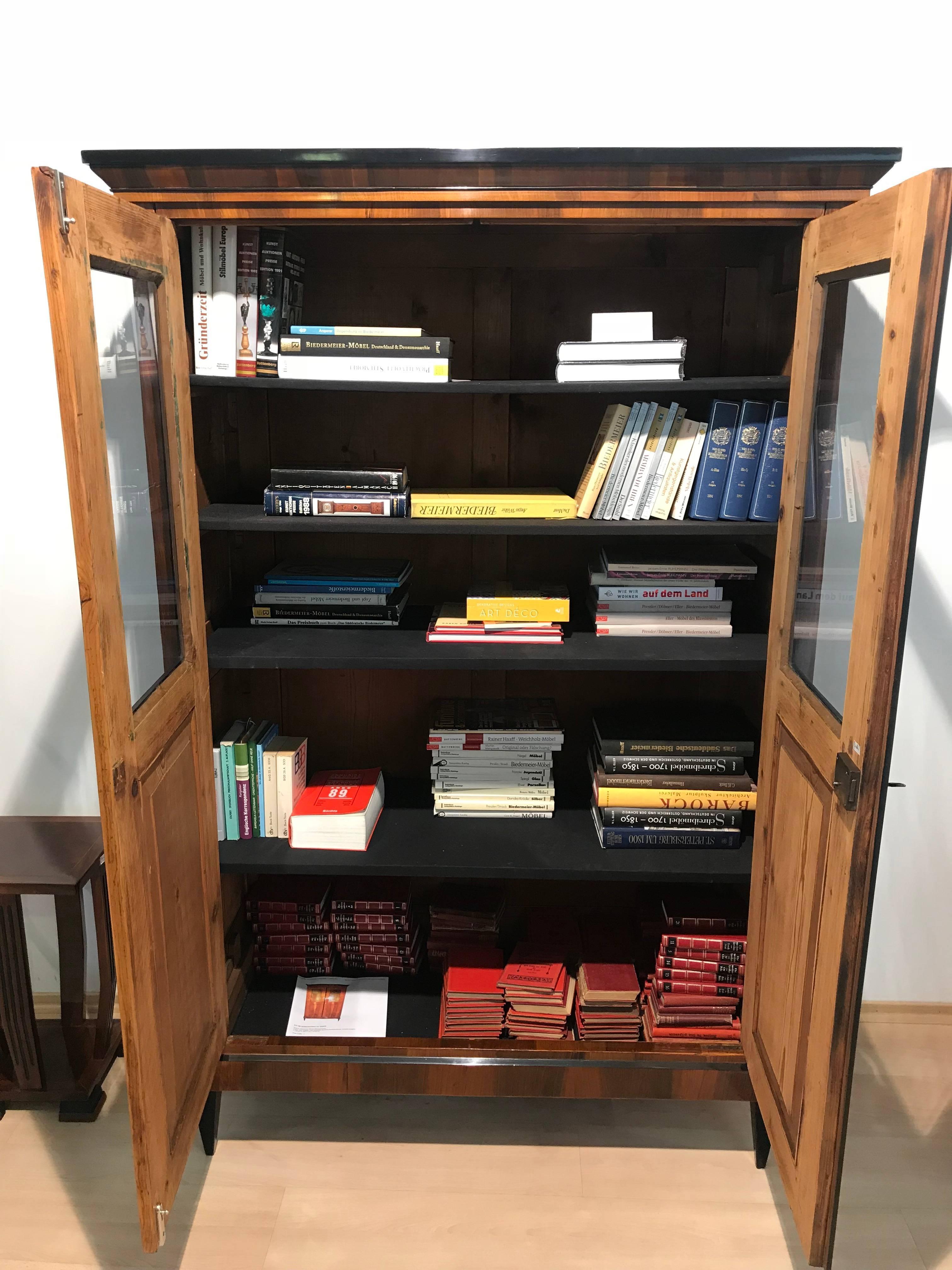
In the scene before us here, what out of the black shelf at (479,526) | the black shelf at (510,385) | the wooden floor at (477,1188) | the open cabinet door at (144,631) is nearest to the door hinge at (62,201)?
the open cabinet door at (144,631)

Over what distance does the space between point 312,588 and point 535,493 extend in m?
0.52

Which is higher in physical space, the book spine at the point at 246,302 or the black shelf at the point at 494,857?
the book spine at the point at 246,302

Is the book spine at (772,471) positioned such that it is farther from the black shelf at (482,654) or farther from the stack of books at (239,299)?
the stack of books at (239,299)

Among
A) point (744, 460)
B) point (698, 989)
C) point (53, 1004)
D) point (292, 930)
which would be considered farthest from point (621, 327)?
point (53, 1004)

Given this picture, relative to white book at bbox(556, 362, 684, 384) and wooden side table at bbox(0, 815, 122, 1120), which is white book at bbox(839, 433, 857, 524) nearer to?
white book at bbox(556, 362, 684, 384)

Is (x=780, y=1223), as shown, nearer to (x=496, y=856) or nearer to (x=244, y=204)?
(x=496, y=856)

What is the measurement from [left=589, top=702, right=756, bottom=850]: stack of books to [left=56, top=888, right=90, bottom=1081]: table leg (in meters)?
1.15

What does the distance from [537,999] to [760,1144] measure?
0.55m

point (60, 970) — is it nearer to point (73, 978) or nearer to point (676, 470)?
point (73, 978)

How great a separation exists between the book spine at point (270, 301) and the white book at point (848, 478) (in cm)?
103

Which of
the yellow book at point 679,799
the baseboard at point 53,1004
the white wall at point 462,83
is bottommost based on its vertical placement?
the baseboard at point 53,1004

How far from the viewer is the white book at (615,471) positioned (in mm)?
1812

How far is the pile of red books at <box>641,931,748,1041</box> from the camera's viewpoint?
2029mm

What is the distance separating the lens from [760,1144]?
2002 millimetres
